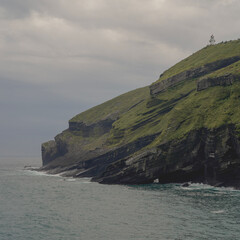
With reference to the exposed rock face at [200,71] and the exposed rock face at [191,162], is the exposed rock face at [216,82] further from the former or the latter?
the exposed rock face at [200,71]

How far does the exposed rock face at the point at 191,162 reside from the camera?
11294cm

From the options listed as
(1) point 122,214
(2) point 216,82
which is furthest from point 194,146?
(1) point 122,214

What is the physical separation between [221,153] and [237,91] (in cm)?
3161

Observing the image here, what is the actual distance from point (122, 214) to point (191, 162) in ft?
180

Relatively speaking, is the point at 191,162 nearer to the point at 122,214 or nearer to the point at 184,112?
the point at 184,112

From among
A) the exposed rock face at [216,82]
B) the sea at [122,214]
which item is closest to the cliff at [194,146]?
the exposed rock face at [216,82]

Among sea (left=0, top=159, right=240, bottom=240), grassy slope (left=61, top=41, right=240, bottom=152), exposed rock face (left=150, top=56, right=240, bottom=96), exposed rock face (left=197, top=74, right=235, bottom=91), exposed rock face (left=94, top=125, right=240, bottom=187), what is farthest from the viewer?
exposed rock face (left=150, top=56, right=240, bottom=96)

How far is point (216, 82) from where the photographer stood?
14988 cm

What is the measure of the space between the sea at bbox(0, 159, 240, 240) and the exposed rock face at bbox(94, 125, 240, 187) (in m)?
9.02

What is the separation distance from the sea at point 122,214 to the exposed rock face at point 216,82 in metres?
52.4

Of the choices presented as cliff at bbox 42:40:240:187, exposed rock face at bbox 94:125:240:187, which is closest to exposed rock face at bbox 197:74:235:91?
cliff at bbox 42:40:240:187

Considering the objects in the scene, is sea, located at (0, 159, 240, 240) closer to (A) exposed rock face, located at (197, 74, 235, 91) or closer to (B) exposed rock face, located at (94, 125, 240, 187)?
(B) exposed rock face, located at (94, 125, 240, 187)

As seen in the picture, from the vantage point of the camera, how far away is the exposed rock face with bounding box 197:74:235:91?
143 m

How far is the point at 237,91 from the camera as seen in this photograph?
135 m
